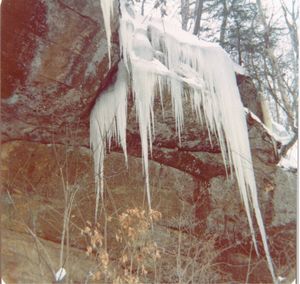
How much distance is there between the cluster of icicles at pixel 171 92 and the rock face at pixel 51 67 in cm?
11

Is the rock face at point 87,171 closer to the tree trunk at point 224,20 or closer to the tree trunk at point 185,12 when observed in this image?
the tree trunk at point 224,20

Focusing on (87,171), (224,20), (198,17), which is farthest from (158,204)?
(198,17)

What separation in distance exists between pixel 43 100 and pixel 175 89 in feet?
3.28

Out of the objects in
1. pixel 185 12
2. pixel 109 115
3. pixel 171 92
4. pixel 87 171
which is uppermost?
pixel 185 12

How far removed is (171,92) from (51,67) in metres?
0.92

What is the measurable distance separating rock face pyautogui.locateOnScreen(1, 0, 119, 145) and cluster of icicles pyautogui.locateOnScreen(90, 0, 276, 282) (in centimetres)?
11

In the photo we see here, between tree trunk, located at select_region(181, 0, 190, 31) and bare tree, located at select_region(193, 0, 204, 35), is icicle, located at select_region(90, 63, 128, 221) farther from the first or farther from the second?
tree trunk, located at select_region(181, 0, 190, 31)

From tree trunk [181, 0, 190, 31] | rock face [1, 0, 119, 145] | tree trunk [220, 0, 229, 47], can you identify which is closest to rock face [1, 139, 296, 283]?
rock face [1, 0, 119, 145]

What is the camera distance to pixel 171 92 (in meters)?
3.36

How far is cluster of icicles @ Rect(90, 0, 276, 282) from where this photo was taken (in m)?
3.29

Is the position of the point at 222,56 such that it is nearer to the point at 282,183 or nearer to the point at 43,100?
the point at 282,183

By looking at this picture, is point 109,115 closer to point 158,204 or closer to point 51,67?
point 51,67

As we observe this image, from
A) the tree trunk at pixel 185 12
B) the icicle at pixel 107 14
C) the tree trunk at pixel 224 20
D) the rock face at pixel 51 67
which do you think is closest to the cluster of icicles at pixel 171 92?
the icicle at pixel 107 14

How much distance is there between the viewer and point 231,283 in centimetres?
330
